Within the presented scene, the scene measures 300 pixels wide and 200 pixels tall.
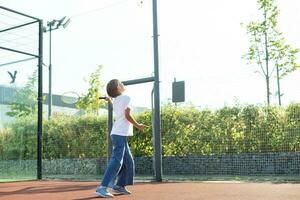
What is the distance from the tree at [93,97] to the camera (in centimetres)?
2430

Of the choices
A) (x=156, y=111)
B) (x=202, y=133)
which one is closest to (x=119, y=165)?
(x=156, y=111)

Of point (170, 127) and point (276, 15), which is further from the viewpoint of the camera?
point (276, 15)

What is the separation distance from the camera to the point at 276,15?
18219 millimetres

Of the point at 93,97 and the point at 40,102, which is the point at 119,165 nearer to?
the point at 40,102

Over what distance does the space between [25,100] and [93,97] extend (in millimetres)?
14290

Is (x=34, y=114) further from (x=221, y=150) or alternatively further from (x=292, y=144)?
(x=292, y=144)

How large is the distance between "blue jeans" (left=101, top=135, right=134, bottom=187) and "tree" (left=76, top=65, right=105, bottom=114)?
1760cm

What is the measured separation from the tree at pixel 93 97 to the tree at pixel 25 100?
12.7 m

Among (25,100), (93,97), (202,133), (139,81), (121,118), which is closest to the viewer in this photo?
(121,118)

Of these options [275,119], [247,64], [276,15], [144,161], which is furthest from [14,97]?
[276,15]

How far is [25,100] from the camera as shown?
35.6 ft

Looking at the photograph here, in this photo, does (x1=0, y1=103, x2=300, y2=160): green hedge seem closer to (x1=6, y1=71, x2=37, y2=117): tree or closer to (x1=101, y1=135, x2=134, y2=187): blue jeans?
(x1=6, y1=71, x2=37, y2=117): tree

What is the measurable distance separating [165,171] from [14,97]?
14.1ft

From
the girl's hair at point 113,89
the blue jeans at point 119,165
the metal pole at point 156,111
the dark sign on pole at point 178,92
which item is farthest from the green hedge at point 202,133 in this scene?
the girl's hair at point 113,89
